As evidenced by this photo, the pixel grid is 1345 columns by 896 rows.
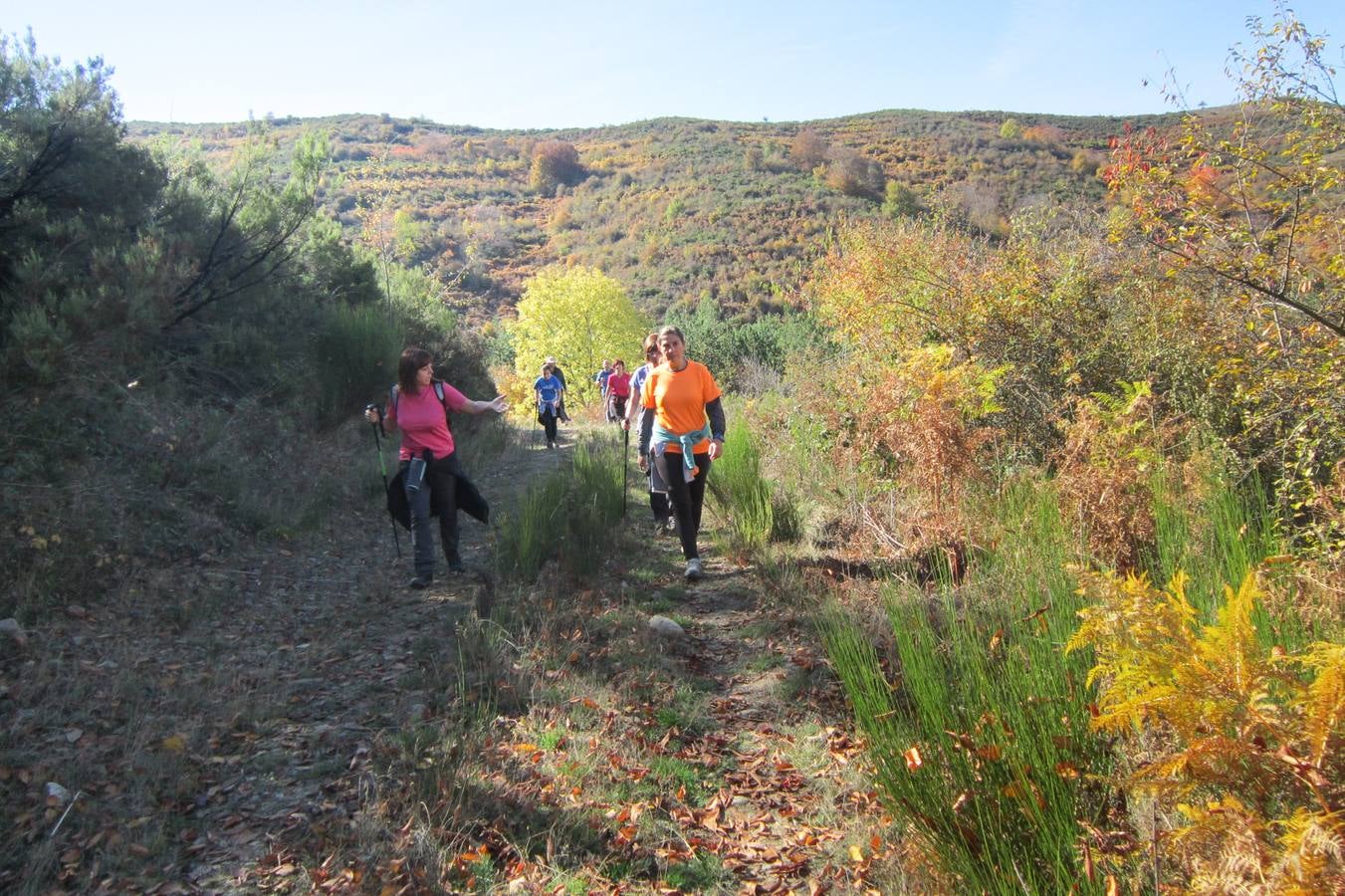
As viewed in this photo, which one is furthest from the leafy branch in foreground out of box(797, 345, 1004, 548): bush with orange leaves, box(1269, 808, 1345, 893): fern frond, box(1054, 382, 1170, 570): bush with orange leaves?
box(797, 345, 1004, 548): bush with orange leaves

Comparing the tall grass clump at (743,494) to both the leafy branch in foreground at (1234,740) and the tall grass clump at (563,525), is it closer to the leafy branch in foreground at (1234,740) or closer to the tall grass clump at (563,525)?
the tall grass clump at (563,525)

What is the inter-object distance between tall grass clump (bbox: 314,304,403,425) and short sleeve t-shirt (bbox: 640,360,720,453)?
20.3 ft

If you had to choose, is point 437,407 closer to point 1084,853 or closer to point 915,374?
point 915,374

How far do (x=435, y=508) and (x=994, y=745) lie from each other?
17.0ft

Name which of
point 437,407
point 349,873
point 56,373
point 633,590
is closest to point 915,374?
point 633,590

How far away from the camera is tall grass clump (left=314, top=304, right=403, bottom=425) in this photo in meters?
11.1

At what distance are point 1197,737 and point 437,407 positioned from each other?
→ 18.6ft

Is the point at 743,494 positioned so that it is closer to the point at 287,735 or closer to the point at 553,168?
the point at 287,735

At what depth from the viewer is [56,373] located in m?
6.21

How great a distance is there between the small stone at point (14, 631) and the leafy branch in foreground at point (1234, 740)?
544cm

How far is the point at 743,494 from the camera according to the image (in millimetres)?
7535

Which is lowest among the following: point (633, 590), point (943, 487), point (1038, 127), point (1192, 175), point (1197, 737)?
point (633, 590)

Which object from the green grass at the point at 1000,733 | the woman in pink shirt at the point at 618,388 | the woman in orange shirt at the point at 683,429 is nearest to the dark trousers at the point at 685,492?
the woman in orange shirt at the point at 683,429

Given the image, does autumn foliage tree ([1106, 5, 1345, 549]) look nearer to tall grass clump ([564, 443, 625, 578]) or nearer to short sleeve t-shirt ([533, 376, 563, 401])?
tall grass clump ([564, 443, 625, 578])
